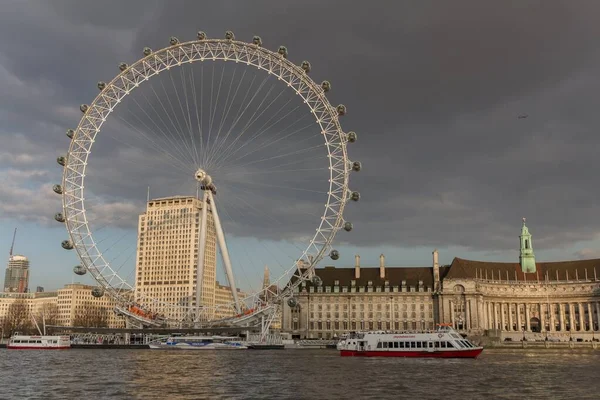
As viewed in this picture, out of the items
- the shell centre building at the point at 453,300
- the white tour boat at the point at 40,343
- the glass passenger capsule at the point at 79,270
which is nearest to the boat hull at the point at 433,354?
the glass passenger capsule at the point at 79,270

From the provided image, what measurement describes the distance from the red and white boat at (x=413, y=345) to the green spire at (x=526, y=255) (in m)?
102

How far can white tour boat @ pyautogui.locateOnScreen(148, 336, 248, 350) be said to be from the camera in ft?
405

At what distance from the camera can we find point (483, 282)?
181m

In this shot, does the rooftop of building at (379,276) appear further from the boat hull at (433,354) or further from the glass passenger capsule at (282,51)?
the glass passenger capsule at (282,51)

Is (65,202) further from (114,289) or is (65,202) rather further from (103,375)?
(103,375)

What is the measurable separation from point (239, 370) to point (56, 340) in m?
78.2

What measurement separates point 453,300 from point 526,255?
106 feet

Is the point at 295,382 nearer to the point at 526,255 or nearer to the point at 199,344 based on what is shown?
the point at 199,344

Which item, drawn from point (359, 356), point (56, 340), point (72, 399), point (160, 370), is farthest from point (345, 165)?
point (56, 340)

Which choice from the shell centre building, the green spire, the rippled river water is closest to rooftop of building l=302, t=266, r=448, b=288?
the shell centre building

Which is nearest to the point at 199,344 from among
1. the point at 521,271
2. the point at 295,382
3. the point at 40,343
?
the point at 40,343

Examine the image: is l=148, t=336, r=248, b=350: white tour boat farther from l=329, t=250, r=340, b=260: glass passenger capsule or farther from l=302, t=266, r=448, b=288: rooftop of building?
l=302, t=266, r=448, b=288: rooftop of building

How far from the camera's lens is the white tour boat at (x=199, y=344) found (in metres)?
124

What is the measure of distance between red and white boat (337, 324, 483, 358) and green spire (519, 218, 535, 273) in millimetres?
101944
